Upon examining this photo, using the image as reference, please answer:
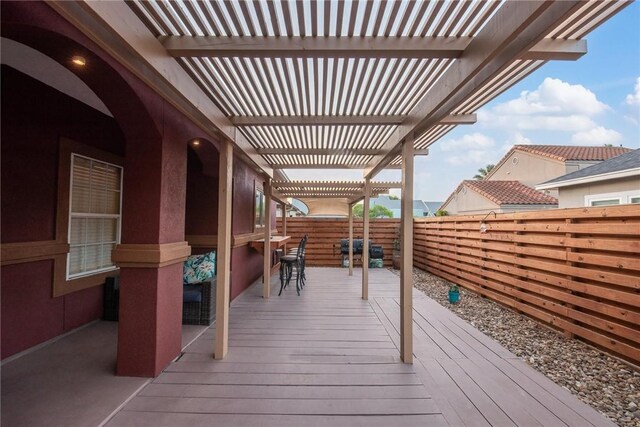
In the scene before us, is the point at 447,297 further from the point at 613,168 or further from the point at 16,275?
the point at 16,275

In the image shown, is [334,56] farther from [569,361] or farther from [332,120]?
[569,361]

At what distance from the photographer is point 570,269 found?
3.48 meters

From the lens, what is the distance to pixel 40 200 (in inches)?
113

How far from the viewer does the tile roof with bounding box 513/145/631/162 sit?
11.4 metres

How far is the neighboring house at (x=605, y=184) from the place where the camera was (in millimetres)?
5723

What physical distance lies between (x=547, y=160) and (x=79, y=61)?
1551 centimetres

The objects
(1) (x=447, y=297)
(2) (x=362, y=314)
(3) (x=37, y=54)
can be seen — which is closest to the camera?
(3) (x=37, y=54)

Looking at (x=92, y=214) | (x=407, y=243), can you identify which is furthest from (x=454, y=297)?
(x=92, y=214)

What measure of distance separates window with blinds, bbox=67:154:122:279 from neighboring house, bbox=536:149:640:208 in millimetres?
8987

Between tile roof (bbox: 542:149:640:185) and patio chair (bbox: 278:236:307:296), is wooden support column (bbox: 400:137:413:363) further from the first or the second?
tile roof (bbox: 542:149:640:185)

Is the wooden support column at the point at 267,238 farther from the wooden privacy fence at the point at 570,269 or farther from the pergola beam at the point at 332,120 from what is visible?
the wooden privacy fence at the point at 570,269

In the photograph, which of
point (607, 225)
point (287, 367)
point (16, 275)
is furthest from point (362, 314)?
point (16, 275)

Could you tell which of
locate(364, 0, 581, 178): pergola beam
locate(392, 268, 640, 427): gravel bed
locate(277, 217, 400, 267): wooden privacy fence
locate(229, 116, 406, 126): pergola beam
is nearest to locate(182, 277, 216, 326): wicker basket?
locate(229, 116, 406, 126): pergola beam

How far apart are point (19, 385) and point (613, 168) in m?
A: 9.84
